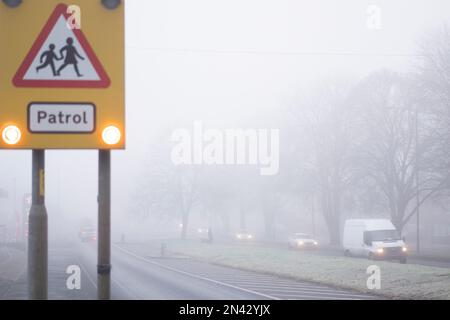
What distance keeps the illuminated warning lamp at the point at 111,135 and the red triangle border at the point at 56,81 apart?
0.82ft

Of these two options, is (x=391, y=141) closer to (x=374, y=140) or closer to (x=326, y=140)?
(x=374, y=140)

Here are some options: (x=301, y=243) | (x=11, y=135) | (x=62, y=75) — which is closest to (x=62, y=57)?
(x=62, y=75)

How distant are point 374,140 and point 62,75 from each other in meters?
44.7

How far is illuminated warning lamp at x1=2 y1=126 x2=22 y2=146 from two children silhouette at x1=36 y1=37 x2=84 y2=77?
370 mm

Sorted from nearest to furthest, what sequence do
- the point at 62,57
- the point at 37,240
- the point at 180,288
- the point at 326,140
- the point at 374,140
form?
1. the point at 62,57
2. the point at 37,240
3. the point at 180,288
4. the point at 374,140
5. the point at 326,140

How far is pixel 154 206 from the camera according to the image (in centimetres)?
6525

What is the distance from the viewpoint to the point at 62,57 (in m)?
3.54

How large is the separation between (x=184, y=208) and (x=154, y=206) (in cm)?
321

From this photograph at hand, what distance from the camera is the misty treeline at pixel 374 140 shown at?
131 ft

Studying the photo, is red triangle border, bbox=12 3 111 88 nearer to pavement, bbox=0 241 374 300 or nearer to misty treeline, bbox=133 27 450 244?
pavement, bbox=0 241 374 300

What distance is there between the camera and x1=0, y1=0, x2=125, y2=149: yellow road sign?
3.46 metres

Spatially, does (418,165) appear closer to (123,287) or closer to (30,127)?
(123,287)

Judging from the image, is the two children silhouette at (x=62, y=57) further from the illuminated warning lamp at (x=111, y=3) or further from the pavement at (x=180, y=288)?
the pavement at (x=180, y=288)

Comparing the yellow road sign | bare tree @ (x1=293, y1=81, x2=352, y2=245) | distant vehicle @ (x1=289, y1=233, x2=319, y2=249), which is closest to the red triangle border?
the yellow road sign
